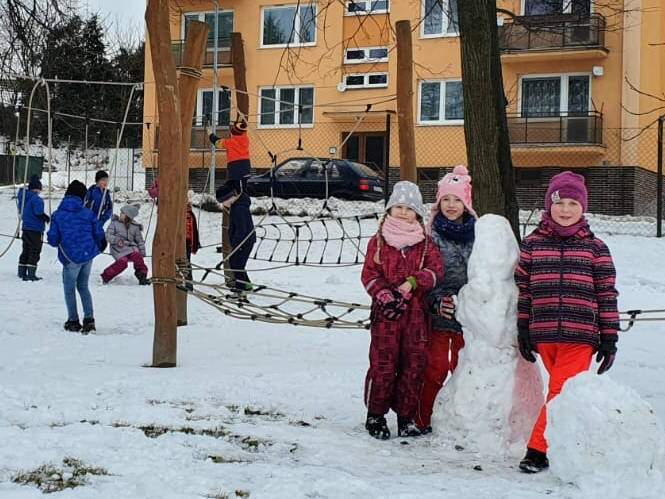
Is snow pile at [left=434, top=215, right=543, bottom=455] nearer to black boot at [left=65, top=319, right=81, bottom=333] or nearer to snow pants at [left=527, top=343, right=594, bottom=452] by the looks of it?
snow pants at [left=527, top=343, right=594, bottom=452]

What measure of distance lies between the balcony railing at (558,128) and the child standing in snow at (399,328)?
1930 cm

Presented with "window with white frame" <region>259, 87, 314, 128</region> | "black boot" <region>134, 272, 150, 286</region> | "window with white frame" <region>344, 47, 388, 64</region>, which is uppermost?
"window with white frame" <region>344, 47, 388, 64</region>

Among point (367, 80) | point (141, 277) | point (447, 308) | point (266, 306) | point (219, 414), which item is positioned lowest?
point (219, 414)

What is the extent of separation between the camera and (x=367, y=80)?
89.0 feet

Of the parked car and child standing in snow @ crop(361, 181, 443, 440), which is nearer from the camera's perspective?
child standing in snow @ crop(361, 181, 443, 440)

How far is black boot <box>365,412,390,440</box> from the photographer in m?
4.95

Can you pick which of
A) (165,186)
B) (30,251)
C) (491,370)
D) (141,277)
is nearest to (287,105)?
(30,251)

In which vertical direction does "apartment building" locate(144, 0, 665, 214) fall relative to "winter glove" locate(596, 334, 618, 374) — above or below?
above

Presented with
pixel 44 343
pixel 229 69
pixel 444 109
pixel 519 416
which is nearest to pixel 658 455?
pixel 519 416

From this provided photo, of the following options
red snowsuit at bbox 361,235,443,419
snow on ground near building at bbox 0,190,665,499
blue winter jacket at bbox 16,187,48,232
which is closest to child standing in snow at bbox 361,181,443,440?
red snowsuit at bbox 361,235,443,419

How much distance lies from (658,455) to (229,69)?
26.5 meters

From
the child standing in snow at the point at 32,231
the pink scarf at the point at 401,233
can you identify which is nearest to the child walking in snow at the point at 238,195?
the child standing in snow at the point at 32,231

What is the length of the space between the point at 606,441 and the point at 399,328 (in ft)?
5.07

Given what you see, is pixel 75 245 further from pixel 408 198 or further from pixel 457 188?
pixel 457 188
